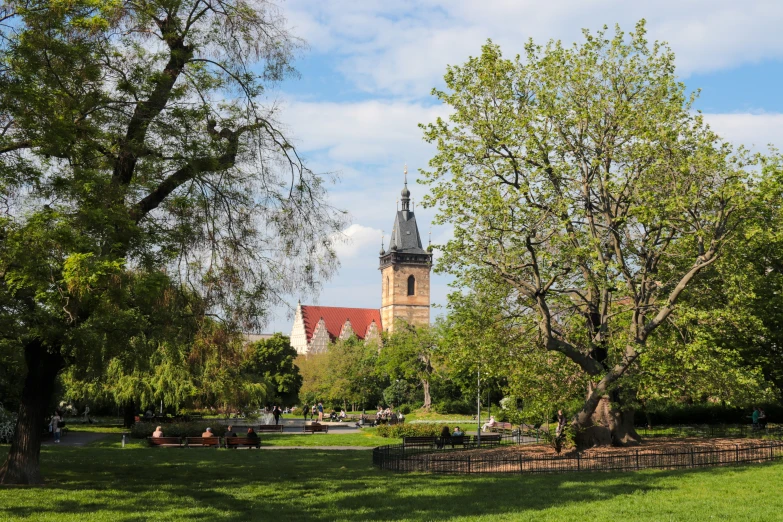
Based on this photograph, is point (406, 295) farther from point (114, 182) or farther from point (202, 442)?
point (114, 182)

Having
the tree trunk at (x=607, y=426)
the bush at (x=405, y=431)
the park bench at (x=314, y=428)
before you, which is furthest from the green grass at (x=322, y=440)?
the tree trunk at (x=607, y=426)

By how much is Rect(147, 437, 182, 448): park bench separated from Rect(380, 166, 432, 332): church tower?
3519 inches

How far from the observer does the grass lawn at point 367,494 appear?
13008 mm

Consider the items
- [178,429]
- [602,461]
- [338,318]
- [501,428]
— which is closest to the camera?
[602,461]

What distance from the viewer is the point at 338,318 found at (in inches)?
5143

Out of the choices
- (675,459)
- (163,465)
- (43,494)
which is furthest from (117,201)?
(675,459)

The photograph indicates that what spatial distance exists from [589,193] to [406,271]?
9622 centimetres

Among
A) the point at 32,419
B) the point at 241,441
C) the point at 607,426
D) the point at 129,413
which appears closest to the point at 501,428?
the point at 607,426

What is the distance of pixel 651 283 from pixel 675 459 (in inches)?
246

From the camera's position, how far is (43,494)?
15.1 metres

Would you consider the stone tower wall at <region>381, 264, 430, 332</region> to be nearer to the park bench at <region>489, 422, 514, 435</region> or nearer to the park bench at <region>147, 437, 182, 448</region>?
the park bench at <region>489, 422, 514, 435</region>

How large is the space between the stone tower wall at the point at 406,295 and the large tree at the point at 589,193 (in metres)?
94.7

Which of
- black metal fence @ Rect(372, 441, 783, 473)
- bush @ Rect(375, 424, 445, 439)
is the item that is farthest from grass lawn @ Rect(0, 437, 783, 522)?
bush @ Rect(375, 424, 445, 439)

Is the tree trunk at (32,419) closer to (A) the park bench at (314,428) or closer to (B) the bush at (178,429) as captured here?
(B) the bush at (178,429)
